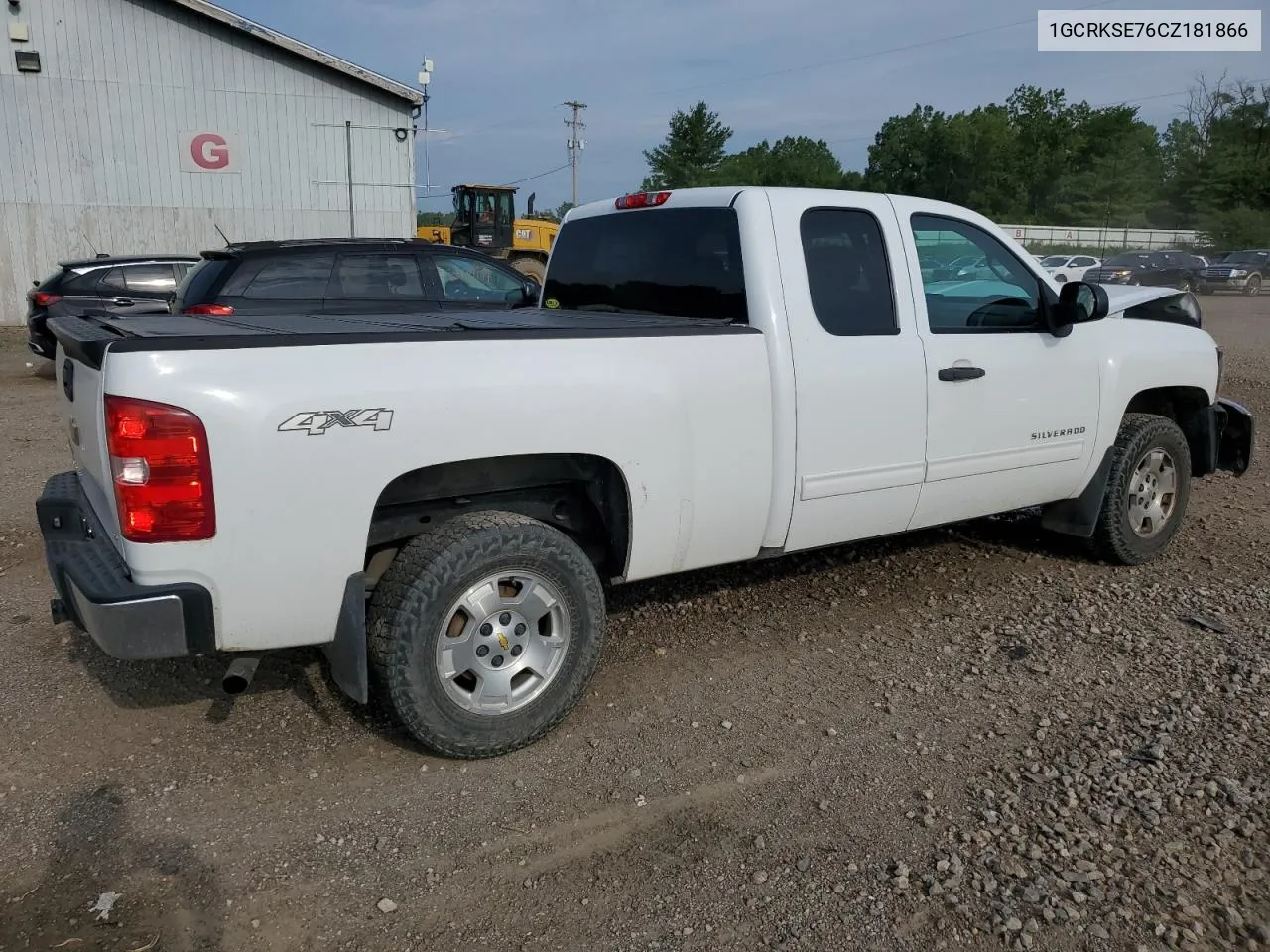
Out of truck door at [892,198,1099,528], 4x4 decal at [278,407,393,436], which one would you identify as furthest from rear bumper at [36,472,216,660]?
truck door at [892,198,1099,528]

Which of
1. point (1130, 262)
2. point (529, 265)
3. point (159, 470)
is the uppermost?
point (1130, 262)

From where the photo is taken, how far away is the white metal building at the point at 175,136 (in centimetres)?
1831

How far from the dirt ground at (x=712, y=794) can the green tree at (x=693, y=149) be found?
6080 cm

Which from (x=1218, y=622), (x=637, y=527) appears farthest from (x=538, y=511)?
(x=1218, y=622)

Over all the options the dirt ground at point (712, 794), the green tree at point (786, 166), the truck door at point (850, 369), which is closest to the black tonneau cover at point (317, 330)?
the truck door at point (850, 369)

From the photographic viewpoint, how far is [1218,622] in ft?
15.6

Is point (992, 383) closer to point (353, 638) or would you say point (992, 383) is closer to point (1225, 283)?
point (353, 638)

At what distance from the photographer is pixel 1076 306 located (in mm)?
4730

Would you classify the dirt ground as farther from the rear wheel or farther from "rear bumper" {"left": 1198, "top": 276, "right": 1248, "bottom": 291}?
"rear bumper" {"left": 1198, "top": 276, "right": 1248, "bottom": 291}

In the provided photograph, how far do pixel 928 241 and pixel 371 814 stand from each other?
333 centimetres

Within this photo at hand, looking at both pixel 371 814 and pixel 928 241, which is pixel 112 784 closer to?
pixel 371 814

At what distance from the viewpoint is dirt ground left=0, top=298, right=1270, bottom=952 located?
2.73m

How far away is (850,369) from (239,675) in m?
2.54

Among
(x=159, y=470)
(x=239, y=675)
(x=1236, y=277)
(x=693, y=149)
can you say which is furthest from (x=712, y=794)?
(x=693, y=149)
